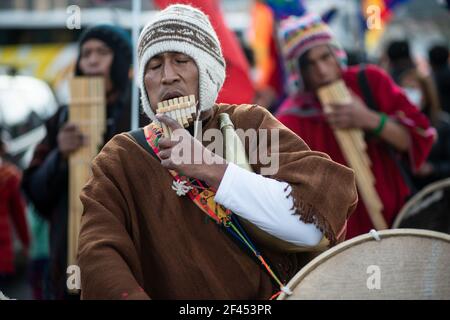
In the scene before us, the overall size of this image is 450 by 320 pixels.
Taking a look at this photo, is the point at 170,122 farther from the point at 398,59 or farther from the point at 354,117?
the point at 398,59

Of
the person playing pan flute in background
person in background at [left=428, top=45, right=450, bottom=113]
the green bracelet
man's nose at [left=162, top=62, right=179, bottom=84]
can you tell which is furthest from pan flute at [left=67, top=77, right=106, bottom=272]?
person in background at [left=428, top=45, right=450, bottom=113]

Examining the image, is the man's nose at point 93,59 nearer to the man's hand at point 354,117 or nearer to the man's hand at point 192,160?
the man's hand at point 354,117

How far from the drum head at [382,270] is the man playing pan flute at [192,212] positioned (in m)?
0.20

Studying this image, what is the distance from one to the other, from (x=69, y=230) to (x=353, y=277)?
96.4 inches

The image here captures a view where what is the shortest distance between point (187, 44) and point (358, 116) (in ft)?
7.64

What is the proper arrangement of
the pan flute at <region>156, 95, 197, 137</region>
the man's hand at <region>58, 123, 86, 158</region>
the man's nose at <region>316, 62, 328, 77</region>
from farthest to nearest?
the man's nose at <region>316, 62, 328, 77</region> < the man's hand at <region>58, 123, 86, 158</region> < the pan flute at <region>156, 95, 197, 137</region>

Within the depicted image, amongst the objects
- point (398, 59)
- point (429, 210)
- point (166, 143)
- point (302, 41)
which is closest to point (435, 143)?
point (398, 59)

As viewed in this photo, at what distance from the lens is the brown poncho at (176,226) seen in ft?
7.93

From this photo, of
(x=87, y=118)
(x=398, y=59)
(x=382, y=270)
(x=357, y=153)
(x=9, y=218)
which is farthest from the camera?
(x=398, y=59)

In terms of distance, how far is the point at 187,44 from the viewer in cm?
265

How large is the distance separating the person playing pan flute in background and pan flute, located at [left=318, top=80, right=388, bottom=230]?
36 millimetres

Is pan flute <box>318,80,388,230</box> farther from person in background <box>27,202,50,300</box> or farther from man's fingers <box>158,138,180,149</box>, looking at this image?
man's fingers <box>158,138,180,149</box>

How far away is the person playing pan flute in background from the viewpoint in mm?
4797
